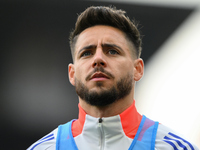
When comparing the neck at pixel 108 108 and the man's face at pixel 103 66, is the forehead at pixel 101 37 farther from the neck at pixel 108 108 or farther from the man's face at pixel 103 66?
the neck at pixel 108 108

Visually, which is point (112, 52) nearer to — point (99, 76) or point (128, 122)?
point (99, 76)

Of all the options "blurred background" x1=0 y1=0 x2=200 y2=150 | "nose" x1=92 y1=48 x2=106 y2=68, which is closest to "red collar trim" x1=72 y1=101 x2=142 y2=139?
"nose" x1=92 y1=48 x2=106 y2=68

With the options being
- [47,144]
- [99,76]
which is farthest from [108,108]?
[47,144]

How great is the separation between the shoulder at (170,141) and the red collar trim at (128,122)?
0.18m

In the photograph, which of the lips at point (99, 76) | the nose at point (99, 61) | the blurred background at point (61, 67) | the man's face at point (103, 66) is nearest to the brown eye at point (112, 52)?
the man's face at point (103, 66)

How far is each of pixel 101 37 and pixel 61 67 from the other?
364cm

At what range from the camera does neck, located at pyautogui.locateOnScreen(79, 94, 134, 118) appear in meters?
2.13

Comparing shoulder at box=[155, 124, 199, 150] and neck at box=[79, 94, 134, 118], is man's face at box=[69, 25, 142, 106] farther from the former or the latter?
shoulder at box=[155, 124, 199, 150]

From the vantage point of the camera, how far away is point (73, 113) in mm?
5746

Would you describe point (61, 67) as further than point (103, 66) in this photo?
Yes

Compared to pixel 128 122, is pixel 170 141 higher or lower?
lower

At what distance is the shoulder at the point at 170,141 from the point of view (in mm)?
2006

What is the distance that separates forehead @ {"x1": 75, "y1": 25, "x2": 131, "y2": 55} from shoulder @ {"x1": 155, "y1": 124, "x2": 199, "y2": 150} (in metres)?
0.69

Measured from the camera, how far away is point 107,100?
2064 mm
